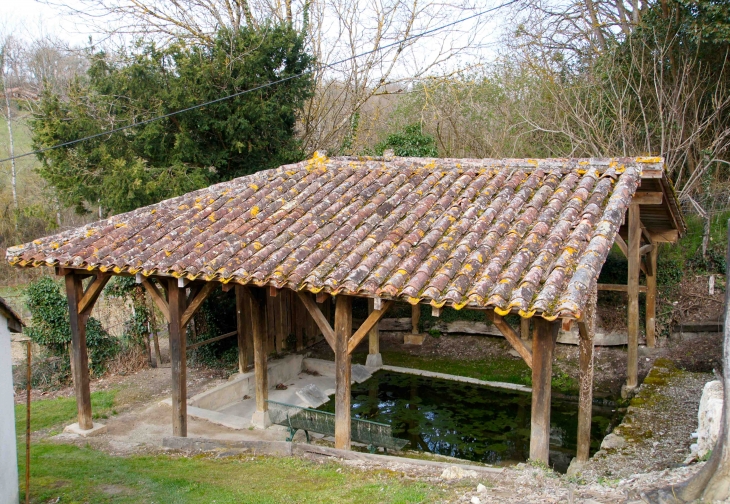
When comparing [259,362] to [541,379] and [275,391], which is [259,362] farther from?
[541,379]

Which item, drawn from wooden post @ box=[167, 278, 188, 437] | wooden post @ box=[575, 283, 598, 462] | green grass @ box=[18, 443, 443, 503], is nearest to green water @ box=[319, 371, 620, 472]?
wooden post @ box=[575, 283, 598, 462]

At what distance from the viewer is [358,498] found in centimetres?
580

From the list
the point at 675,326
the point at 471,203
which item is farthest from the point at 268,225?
the point at 675,326

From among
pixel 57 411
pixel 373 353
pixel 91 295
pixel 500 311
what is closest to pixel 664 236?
pixel 373 353

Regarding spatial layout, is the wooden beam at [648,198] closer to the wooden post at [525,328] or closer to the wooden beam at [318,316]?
the wooden post at [525,328]

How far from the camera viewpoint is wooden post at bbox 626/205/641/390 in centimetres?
995

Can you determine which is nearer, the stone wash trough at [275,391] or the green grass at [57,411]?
the green grass at [57,411]

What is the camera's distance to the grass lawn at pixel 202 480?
600cm

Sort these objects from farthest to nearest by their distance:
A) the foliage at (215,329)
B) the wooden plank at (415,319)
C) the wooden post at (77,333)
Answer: the wooden plank at (415,319) < the foliage at (215,329) < the wooden post at (77,333)

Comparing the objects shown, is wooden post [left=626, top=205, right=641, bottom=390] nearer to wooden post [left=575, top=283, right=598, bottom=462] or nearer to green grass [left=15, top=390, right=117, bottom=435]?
wooden post [left=575, top=283, right=598, bottom=462]

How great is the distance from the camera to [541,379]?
618 cm

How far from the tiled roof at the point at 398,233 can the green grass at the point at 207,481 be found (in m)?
2.06

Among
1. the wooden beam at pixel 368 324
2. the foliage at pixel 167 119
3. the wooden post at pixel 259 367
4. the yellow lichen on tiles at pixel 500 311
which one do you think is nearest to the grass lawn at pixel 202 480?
the wooden beam at pixel 368 324

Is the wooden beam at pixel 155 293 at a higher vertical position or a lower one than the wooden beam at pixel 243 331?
higher
